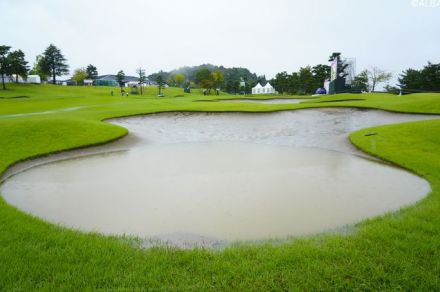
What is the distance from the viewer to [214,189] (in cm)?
703

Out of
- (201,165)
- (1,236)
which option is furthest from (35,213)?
(201,165)

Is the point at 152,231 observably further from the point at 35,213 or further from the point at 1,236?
the point at 35,213

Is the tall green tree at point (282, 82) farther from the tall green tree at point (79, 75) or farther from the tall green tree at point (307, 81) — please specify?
the tall green tree at point (79, 75)

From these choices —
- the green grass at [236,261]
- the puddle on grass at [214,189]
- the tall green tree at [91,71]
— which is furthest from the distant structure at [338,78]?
the tall green tree at [91,71]

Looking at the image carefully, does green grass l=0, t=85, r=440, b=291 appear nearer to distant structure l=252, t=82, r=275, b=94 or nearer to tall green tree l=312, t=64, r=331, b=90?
tall green tree l=312, t=64, r=331, b=90

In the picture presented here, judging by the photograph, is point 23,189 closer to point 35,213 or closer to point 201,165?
point 35,213

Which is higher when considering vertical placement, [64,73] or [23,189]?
[64,73]

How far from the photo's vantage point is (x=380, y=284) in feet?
10.4

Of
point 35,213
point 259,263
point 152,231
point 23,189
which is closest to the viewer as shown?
point 259,263

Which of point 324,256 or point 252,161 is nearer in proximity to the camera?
point 324,256

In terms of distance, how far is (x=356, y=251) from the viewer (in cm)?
374

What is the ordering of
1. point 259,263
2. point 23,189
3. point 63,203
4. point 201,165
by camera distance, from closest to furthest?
point 259,263 < point 63,203 < point 23,189 < point 201,165

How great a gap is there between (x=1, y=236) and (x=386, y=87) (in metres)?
96.0

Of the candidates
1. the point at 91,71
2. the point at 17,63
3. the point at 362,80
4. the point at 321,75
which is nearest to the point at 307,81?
the point at 321,75
